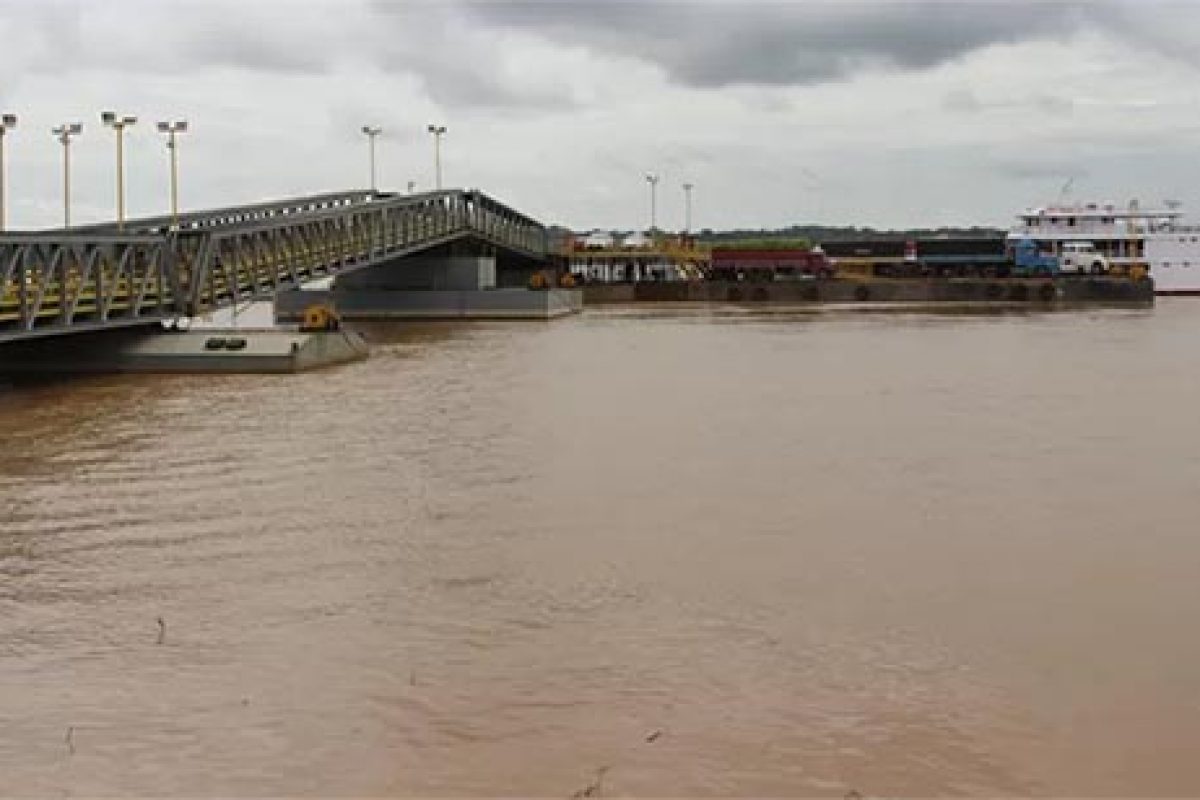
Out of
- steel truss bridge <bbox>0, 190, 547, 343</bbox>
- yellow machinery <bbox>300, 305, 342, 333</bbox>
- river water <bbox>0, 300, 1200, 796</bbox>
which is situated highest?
steel truss bridge <bbox>0, 190, 547, 343</bbox>

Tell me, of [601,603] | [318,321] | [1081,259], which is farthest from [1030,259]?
[601,603]

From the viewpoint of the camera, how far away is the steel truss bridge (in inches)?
1538

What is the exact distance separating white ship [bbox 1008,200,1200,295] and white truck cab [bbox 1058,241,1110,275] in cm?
40

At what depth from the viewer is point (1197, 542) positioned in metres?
17.6

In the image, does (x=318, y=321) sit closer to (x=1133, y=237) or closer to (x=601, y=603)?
(x=601, y=603)

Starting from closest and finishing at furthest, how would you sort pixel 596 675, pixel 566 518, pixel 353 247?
pixel 596 675
pixel 566 518
pixel 353 247

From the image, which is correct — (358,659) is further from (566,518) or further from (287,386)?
(287,386)

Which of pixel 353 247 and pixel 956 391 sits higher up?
pixel 353 247

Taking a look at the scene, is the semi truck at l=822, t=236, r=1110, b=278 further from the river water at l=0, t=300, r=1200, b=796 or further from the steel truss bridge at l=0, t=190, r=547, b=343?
the river water at l=0, t=300, r=1200, b=796

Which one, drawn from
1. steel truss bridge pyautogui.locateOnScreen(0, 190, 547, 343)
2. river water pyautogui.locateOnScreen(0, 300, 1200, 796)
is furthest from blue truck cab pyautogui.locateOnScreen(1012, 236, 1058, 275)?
river water pyautogui.locateOnScreen(0, 300, 1200, 796)

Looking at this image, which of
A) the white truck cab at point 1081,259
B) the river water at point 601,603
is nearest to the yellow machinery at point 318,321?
the river water at point 601,603

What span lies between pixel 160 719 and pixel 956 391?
2873cm

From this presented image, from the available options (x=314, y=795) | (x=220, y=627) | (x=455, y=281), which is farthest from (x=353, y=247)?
(x=314, y=795)

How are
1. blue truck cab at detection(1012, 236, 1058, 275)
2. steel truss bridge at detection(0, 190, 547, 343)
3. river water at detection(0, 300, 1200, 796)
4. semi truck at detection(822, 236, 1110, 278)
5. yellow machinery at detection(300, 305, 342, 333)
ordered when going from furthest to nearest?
semi truck at detection(822, 236, 1110, 278), blue truck cab at detection(1012, 236, 1058, 275), yellow machinery at detection(300, 305, 342, 333), steel truss bridge at detection(0, 190, 547, 343), river water at detection(0, 300, 1200, 796)
